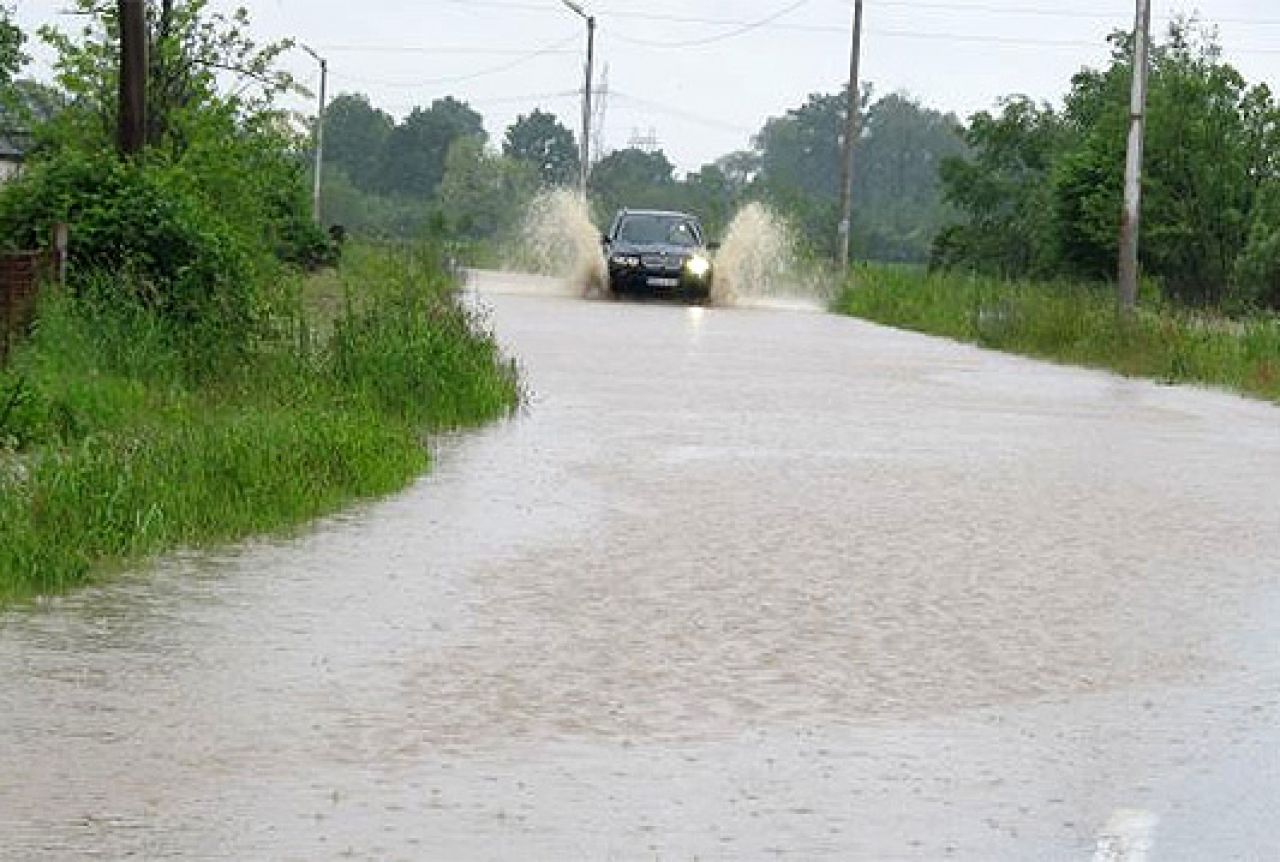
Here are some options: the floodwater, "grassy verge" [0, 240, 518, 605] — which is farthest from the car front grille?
the floodwater

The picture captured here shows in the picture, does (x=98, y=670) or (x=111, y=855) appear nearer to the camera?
(x=111, y=855)

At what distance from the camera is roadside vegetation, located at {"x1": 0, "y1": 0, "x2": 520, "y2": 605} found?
489 inches

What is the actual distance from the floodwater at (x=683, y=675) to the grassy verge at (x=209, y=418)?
1.26 ft

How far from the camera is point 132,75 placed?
24875mm

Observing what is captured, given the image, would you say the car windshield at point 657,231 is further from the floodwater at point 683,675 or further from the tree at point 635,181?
the tree at point 635,181

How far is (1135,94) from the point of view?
115 ft

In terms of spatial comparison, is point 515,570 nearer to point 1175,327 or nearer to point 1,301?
point 1,301

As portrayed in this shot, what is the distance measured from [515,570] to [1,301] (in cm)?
860

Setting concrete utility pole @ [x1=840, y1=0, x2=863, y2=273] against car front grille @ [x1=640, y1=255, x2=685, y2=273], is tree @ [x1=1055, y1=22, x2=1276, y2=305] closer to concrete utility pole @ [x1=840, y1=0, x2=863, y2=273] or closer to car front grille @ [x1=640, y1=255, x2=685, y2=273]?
concrete utility pole @ [x1=840, y1=0, x2=863, y2=273]

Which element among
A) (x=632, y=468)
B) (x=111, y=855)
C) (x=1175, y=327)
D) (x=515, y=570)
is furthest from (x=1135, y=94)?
(x=111, y=855)

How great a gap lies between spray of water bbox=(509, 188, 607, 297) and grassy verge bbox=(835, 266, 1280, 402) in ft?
22.9

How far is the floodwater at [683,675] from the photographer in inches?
277

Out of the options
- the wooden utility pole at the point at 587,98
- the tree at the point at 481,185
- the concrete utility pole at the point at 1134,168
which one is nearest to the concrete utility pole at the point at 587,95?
the wooden utility pole at the point at 587,98

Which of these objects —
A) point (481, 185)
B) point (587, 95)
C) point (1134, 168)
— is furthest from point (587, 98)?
point (481, 185)
